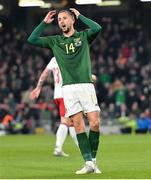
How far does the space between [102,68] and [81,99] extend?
25.1 meters

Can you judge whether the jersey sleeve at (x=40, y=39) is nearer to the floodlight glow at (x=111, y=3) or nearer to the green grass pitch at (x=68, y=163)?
the green grass pitch at (x=68, y=163)

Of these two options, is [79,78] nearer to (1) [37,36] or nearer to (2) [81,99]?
(2) [81,99]

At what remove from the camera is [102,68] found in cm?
3778

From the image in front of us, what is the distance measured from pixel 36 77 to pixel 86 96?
81.7ft

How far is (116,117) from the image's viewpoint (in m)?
32.9

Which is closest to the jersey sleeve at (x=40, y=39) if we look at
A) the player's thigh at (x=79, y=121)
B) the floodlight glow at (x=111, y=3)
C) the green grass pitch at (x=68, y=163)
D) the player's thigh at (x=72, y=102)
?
the player's thigh at (x=72, y=102)

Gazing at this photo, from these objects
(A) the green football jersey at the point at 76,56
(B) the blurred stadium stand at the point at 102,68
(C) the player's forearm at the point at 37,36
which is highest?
(C) the player's forearm at the point at 37,36

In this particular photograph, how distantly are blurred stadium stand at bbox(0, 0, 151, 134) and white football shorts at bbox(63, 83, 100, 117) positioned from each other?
19.1m

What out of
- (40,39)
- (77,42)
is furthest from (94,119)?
(40,39)

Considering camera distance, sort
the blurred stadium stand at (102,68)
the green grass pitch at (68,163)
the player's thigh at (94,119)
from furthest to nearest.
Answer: the blurred stadium stand at (102,68) → the player's thigh at (94,119) → the green grass pitch at (68,163)

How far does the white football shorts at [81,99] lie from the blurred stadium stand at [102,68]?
1906 cm

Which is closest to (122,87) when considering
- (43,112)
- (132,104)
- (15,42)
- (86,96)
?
(132,104)

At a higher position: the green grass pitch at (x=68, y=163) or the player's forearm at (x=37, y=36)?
the player's forearm at (x=37, y=36)

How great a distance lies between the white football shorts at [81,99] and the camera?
1276cm
